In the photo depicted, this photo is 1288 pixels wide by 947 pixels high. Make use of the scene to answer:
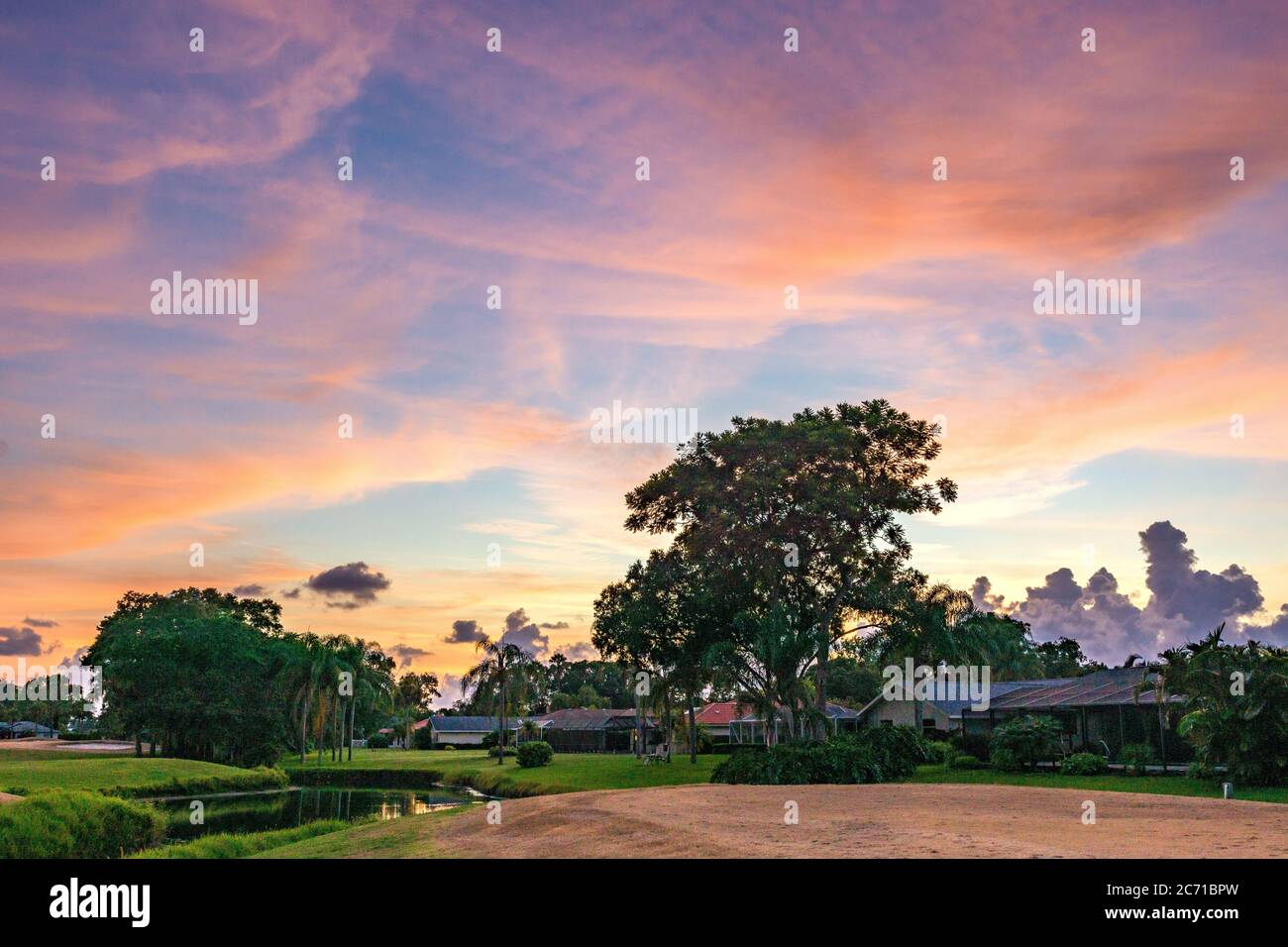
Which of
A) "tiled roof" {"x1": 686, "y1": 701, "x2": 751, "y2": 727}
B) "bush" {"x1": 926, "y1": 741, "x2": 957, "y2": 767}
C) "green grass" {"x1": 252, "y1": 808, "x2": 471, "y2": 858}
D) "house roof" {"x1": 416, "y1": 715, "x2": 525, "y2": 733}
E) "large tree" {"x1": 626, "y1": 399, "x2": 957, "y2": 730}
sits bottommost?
"house roof" {"x1": 416, "y1": 715, "x2": 525, "y2": 733}

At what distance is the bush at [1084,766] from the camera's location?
39750 millimetres

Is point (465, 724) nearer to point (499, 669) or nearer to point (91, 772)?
point (499, 669)

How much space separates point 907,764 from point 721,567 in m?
11.7

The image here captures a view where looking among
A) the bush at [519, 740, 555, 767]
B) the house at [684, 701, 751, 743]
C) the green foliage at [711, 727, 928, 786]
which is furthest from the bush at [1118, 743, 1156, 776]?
the house at [684, 701, 751, 743]

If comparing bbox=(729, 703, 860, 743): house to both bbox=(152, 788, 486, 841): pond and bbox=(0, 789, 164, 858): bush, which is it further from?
bbox=(0, 789, 164, 858): bush

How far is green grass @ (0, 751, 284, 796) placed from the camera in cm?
4956

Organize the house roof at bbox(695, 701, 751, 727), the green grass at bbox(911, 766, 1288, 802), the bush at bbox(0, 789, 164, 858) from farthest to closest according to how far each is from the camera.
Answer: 1. the house roof at bbox(695, 701, 751, 727)
2. the green grass at bbox(911, 766, 1288, 802)
3. the bush at bbox(0, 789, 164, 858)

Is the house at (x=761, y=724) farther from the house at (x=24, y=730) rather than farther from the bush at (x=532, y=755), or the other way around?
the house at (x=24, y=730)

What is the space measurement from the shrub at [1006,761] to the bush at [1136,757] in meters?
4.16

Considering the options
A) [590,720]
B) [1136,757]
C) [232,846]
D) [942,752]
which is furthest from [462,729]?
[232,846]

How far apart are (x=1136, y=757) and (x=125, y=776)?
49673 millimetres

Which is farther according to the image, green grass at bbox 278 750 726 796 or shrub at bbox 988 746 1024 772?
green grass at bbox 278 750 726 796

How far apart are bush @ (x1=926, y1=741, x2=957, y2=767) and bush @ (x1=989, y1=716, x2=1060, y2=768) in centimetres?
389
